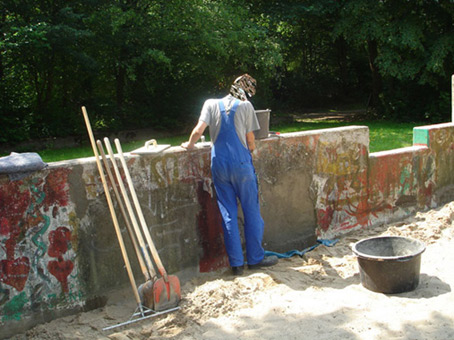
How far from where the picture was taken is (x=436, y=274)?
5211mm

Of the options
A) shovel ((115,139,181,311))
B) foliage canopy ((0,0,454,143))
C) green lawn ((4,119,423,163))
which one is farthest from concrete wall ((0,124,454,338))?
foliage canopy ((0,0,454,143))

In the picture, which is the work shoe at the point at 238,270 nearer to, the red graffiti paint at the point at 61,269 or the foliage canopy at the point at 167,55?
the red graffiti paint at the point at 61,269

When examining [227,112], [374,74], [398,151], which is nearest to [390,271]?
[227,112]

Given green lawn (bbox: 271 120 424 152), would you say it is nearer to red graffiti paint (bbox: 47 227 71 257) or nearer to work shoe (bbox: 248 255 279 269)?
work shoe (bbox: 248 255 279 269)

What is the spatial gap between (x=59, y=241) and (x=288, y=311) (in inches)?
81.8

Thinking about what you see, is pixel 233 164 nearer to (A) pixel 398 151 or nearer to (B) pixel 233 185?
(B) pixel 233 185

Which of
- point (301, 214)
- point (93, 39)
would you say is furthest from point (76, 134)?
point (301, 214)

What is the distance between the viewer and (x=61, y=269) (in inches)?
174

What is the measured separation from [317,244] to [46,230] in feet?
11.2

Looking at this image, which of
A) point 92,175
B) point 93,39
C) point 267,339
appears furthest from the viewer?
point 93,39

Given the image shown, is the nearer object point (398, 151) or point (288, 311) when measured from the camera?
point (288, 311)

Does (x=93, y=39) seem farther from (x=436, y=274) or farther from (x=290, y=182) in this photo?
(x=436, y=274)

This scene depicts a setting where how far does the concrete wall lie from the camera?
4.25 meters

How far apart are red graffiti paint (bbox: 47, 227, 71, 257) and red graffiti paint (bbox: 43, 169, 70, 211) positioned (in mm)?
226
